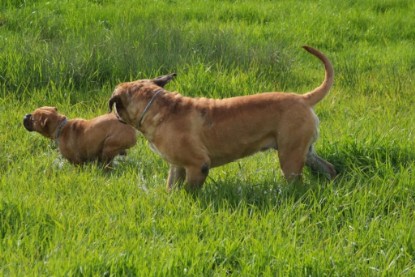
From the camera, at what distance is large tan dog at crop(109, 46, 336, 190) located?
20.4 feet

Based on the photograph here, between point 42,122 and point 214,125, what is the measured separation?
6.49 ft

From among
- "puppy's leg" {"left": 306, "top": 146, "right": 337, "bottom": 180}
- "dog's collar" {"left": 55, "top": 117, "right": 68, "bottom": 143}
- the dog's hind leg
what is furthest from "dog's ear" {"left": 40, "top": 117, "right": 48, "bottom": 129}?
"puppy's leg" {"left": 306, "top": 146, "right": 337, "bottom": 180}

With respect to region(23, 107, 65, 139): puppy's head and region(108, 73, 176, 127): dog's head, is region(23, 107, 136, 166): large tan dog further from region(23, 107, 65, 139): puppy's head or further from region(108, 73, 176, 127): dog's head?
region(108, 73, 176, 127): dog's head

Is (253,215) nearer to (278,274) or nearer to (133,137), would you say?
(278,274)

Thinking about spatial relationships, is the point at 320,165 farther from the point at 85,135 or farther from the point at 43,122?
the point at 43,122

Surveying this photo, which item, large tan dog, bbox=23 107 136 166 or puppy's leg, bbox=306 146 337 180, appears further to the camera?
large tan dog, bbox=23 107 136 166

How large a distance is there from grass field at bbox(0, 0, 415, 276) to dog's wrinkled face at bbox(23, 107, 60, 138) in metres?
0.23

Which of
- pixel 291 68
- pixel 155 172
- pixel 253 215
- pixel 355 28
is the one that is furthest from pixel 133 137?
pixel 355 28

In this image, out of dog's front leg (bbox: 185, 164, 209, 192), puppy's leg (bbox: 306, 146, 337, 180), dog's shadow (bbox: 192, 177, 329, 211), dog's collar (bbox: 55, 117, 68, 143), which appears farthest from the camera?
dog's collar (bbox: 55, 117, 68, 143)

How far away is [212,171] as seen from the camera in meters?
6.96

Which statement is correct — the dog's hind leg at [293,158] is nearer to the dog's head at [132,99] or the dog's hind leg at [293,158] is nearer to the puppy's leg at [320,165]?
the puppy's leg at [320,165]

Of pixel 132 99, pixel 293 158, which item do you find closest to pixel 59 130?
pixel 132 99

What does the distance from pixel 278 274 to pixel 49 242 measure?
1553 mm

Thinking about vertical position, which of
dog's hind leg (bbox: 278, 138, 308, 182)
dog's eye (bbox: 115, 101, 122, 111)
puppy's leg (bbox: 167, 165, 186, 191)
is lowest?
puppy's leg (bbox: 167, 165, 186, 191)
